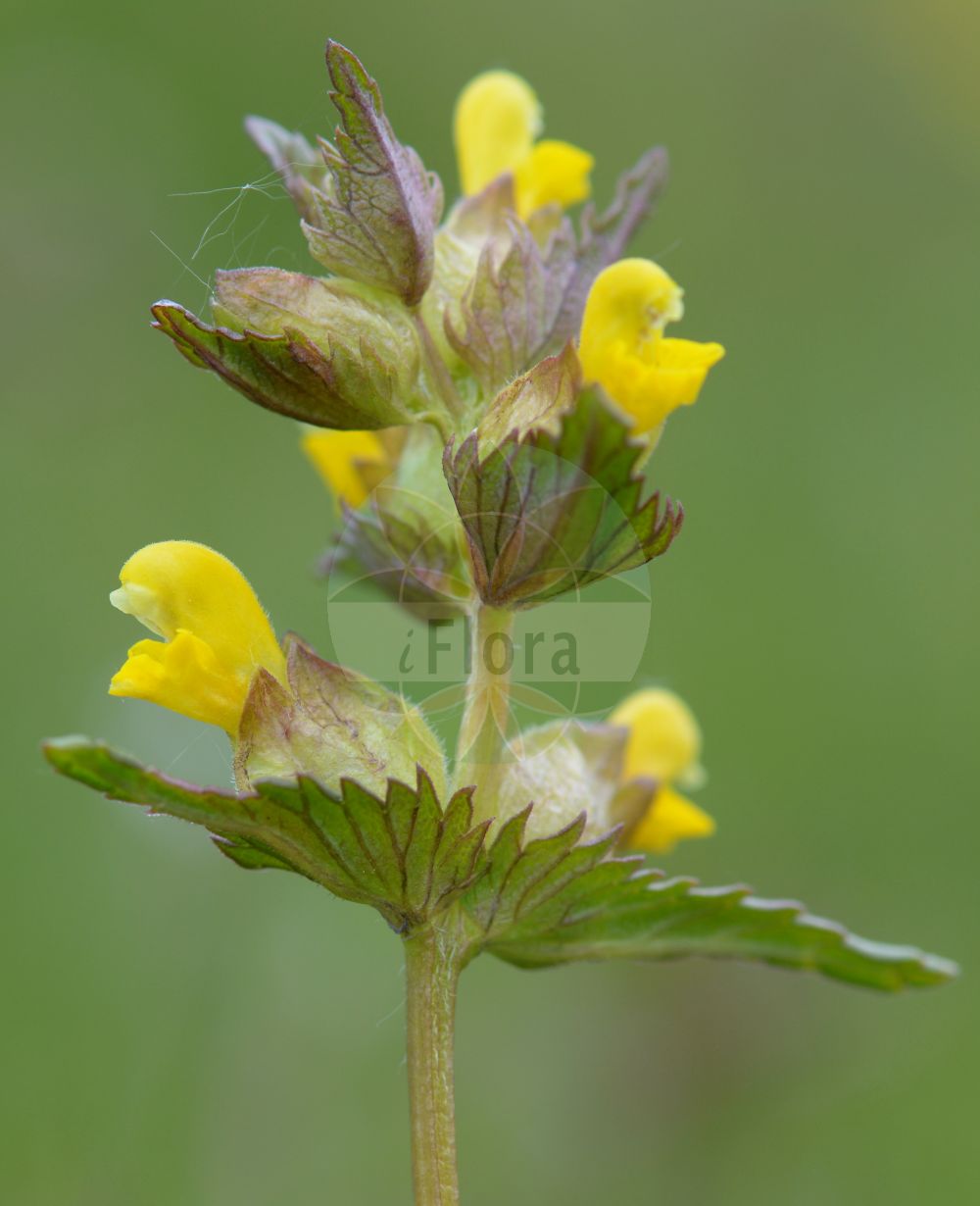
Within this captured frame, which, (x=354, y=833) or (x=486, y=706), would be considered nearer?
(x=354, y=833)

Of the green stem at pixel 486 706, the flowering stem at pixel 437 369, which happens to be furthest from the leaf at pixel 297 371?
the green stem at pixel 486 706

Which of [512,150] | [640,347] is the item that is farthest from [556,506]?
[512,150]

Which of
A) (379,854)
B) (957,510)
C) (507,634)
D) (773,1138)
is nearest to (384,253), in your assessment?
(507,634)

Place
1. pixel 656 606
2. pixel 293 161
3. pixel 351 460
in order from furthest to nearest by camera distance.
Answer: pixel 656 606 → pixel 351 460 → pixel 293 161

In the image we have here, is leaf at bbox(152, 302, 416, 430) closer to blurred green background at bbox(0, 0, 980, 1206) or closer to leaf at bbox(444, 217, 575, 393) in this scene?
leaf at bbox(444, 217, 575, 393)

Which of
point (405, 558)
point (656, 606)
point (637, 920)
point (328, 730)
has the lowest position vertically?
point (637, 920)

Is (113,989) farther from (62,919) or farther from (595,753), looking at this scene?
(595,753)

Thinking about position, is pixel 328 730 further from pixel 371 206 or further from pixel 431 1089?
pixel 371 206

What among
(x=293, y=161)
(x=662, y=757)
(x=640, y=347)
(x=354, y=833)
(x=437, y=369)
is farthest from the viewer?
(x=662, y=757)
